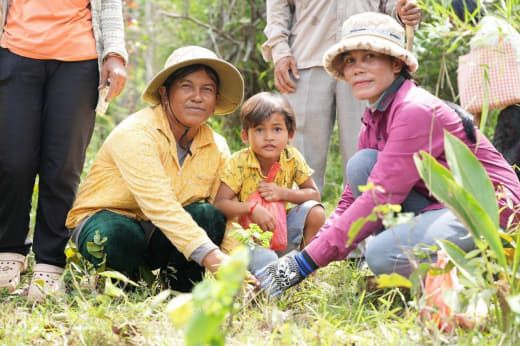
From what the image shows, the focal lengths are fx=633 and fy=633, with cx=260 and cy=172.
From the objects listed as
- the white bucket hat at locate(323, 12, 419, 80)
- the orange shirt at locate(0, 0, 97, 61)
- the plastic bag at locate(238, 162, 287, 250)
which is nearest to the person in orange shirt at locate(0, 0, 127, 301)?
the orange shirt at locate(0, 0, 97, 61)

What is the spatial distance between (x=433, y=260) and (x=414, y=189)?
337mm

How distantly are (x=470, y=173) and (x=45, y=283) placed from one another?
1.94 metres

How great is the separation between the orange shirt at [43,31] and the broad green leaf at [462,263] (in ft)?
6.15

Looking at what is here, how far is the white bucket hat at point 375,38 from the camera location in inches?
101

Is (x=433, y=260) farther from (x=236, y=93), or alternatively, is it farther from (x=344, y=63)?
(x=236, y=93)

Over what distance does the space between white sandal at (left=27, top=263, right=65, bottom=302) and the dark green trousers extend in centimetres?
20

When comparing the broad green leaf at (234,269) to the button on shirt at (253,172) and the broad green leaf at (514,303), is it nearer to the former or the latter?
the broad green leaf at (514,303)

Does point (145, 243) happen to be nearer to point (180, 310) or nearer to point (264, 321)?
point (264, 321)

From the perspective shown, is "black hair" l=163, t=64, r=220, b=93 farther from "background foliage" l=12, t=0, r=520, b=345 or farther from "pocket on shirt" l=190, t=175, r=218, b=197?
"background foliage" l=12, t=0, r=520, b=345

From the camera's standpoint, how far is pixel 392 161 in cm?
247

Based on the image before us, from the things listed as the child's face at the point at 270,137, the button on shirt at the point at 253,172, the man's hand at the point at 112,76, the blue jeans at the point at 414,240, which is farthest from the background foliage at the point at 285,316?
the man's hand at the point at 112,76

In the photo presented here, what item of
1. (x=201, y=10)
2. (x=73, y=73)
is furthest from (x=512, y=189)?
(x=201, y=10)

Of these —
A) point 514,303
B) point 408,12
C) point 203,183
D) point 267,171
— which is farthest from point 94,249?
point 408,12

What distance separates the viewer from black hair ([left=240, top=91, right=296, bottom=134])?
3.25 meters
